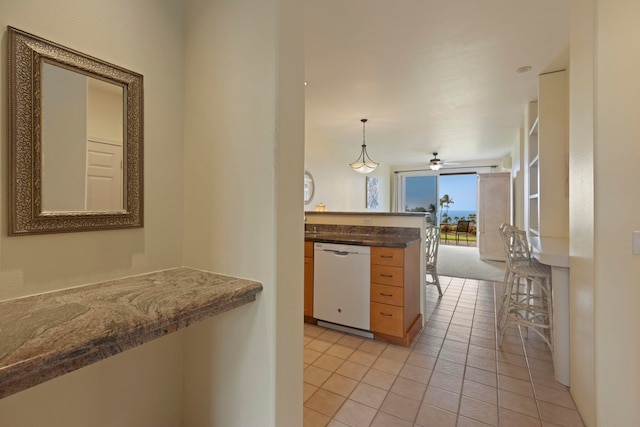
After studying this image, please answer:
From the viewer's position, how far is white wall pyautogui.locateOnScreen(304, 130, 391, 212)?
5402mm

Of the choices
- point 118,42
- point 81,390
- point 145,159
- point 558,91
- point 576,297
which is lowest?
point 81,390

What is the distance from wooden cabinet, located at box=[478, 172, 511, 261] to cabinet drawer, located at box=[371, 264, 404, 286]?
5084 millimetres

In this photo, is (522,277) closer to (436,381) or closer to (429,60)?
(436,381)

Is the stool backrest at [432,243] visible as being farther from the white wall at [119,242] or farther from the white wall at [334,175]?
the white wall at [119,242]

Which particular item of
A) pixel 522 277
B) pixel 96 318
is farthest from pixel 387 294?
pixel 96 318

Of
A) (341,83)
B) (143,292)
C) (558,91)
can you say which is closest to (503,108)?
(558,91)

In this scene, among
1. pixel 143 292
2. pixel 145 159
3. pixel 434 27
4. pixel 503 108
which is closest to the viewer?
pixel 143 292

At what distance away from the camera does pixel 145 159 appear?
128cm

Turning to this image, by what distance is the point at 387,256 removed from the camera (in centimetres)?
250

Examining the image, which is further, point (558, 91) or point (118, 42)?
point (558, 91)

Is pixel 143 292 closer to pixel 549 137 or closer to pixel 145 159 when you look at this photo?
pixel 145 159

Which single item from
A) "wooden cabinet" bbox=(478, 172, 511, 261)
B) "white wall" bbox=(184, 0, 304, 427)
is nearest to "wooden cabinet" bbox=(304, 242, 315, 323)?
"white wall" bbox=(184, 0, 304, 427)

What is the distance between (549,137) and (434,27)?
1809mm

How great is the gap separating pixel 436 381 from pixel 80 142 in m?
2.41
